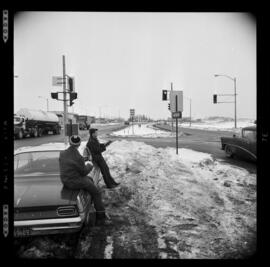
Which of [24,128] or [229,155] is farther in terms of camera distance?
[24,128]

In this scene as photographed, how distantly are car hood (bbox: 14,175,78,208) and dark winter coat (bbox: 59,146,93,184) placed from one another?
18 cm

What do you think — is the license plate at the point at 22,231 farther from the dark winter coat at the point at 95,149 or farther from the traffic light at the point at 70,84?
the traffic light at the point at 70,84

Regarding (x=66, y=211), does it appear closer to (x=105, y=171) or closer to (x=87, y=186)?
(x=87, y=186)

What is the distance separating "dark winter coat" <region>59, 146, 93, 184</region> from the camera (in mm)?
3408

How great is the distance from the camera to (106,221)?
388 cm

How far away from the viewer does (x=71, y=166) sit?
3.43 metres

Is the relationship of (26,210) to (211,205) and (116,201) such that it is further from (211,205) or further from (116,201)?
(211,205)

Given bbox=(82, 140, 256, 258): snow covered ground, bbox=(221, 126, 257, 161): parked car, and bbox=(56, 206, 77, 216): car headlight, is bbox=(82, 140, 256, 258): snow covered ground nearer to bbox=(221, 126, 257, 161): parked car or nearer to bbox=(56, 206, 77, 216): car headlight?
bbox=(56, 206, 77, 216): car headlight

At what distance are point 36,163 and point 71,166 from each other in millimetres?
1222

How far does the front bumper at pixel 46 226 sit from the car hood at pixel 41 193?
207 millimetres

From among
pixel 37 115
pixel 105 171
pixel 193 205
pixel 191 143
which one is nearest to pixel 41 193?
pixel 105 171
